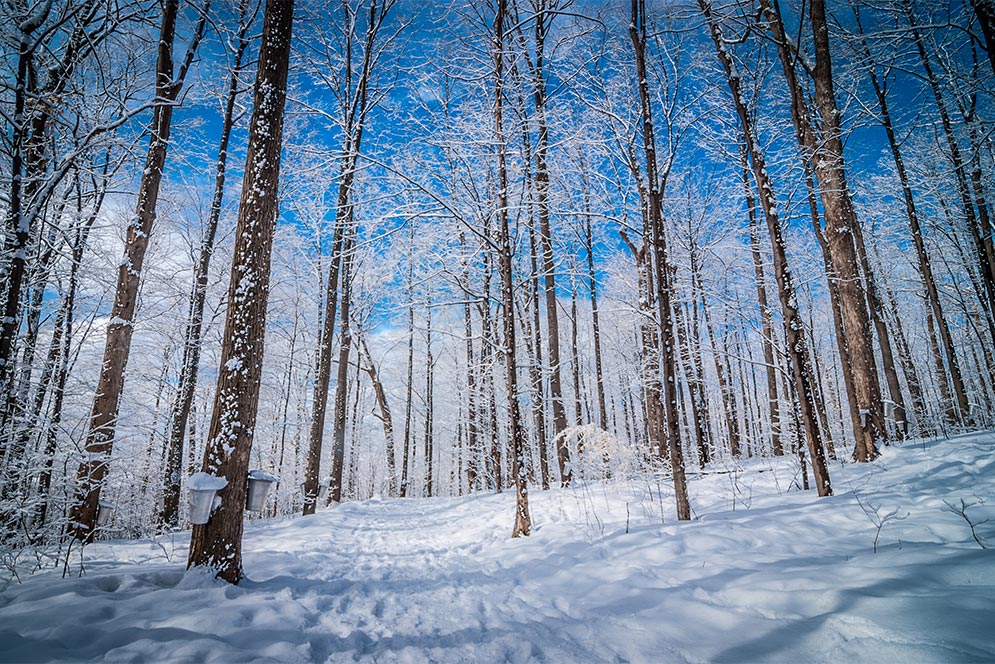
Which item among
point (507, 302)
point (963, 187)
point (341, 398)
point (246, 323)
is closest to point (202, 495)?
point (246, 323)

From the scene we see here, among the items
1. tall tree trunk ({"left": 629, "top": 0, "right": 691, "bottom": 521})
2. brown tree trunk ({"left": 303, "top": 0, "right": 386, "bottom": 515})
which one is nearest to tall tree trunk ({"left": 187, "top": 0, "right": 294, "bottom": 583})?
tall tree trunk ({"left": 629, "top": 0, "right": 691, "bottom": 521})

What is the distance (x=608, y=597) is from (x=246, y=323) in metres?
4.23

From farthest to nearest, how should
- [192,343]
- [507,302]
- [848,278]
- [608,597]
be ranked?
[192,343] → [848,278] → [507,302] → [608,597]

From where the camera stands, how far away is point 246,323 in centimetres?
406

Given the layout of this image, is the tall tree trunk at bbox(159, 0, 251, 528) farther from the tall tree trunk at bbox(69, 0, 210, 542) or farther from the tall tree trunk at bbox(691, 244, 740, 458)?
the tall tree trunk at bbox(691, 244, 740, 458)

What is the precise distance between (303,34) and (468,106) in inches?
242

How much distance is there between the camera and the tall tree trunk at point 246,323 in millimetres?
3670

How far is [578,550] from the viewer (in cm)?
436

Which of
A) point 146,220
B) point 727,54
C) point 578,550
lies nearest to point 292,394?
point 146,220

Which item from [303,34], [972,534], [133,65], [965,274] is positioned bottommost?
[972,534]

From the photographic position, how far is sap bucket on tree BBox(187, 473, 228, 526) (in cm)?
353

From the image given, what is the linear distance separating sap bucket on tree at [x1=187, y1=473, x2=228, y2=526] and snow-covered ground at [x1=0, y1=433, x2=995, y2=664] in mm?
475

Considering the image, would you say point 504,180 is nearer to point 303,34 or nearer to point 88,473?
point 88,473

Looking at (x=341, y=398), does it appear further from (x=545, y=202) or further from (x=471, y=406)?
(x=545, y=202)
